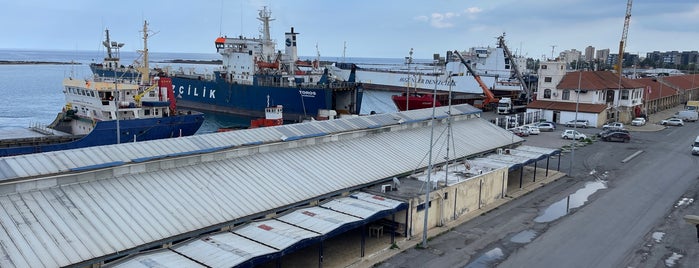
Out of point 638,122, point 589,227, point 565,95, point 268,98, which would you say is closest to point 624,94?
point 638,122

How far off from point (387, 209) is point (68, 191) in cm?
1108

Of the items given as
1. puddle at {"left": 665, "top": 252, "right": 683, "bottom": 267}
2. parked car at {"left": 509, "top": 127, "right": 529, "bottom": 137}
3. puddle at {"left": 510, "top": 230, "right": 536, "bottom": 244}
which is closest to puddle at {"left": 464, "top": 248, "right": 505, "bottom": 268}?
puddle at {"left": 510, "top": 230, "right": 536, "bottom": 244}

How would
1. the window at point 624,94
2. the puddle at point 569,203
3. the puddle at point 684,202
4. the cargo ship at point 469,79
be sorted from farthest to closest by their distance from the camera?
the cargo ship at point 469,79 → the window at point 624,94 → the puddle at point 684,202 → the puddle at point 569,203

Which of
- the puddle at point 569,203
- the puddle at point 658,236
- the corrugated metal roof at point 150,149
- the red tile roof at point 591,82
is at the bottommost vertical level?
the puddle at point 658,236

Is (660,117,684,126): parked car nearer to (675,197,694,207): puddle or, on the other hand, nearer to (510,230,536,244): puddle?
(675,197,694,207): puddle

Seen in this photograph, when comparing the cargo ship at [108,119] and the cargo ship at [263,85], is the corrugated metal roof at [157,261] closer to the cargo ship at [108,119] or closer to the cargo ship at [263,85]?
the cargo ship at [108,119]

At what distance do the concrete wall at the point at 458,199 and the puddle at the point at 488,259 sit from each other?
304cm

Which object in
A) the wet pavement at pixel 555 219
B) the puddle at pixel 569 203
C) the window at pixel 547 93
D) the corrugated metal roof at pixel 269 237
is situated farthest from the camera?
the window at pixel 547 93

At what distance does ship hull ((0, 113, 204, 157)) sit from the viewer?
3136cm

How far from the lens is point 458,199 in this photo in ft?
76.3

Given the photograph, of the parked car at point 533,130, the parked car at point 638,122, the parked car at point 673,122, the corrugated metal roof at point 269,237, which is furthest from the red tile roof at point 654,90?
the corrugated metal roof at point 269,237

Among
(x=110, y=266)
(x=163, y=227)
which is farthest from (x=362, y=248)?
(x=110, y=266)

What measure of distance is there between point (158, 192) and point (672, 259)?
19.5 metres

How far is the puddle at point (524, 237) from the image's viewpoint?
67.9ft
